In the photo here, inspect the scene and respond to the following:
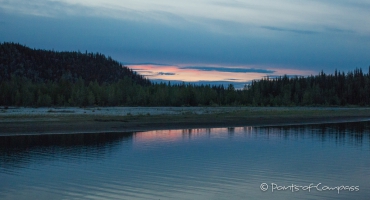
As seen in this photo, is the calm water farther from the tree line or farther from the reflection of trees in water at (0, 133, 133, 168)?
the tree line

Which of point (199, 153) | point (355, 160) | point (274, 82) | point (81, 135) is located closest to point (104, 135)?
point (81, 135)

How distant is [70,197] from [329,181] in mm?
10056

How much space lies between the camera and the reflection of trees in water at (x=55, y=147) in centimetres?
2458

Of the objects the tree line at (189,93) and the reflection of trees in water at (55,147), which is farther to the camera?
the tree line at (189,93)

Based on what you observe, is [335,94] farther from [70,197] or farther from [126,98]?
[70,197]

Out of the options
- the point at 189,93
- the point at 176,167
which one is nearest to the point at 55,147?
the point at 176,167

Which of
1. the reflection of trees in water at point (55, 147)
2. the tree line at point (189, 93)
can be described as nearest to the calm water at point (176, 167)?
the reflection of trees in water at point (55, 147)

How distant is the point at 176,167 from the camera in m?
21.9

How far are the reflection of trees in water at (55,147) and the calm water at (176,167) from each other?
0.05 meters

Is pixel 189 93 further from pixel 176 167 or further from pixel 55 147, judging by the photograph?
pixel 176 167

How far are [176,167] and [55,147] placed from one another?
34.4 ft

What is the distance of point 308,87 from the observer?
159m

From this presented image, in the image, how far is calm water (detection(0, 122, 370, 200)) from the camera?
16438 mm

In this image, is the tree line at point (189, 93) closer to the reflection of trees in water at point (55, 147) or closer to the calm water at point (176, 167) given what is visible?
the reflection of trees in water at point (55, 147)
